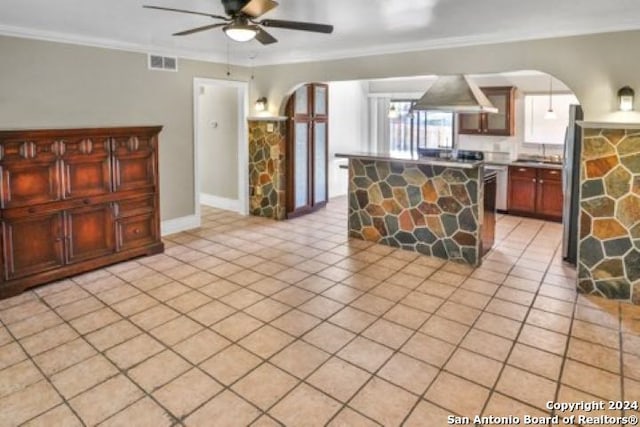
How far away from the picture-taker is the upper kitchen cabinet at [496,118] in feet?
23.7

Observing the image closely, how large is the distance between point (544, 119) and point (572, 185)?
2.73 metres

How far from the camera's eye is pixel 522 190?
7176mm

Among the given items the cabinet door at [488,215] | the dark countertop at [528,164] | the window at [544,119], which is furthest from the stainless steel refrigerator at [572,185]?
the window at [544,119]

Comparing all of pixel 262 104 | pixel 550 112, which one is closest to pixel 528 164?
pixel 550 112

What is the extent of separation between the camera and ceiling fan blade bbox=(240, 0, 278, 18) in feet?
9.17

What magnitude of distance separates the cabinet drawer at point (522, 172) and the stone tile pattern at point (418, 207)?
2.60m

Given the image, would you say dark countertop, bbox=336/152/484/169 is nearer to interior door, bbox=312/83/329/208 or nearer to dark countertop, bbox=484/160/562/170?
interior door, bbox=312/83/329/208

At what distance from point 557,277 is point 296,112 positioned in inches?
168

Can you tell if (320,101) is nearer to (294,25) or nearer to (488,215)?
(488,215)

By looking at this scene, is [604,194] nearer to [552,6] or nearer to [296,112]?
[552,6]

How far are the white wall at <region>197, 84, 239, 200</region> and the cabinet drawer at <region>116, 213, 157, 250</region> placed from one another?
7.17 ft

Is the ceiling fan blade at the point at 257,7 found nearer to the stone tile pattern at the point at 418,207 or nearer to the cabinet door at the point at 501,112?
the stone tile pattern at the point at 418,207

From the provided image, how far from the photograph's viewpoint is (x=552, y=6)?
11.6 feet

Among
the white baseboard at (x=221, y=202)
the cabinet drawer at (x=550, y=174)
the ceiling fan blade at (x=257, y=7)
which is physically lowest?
the white baseboard at (x=221, y=202)
